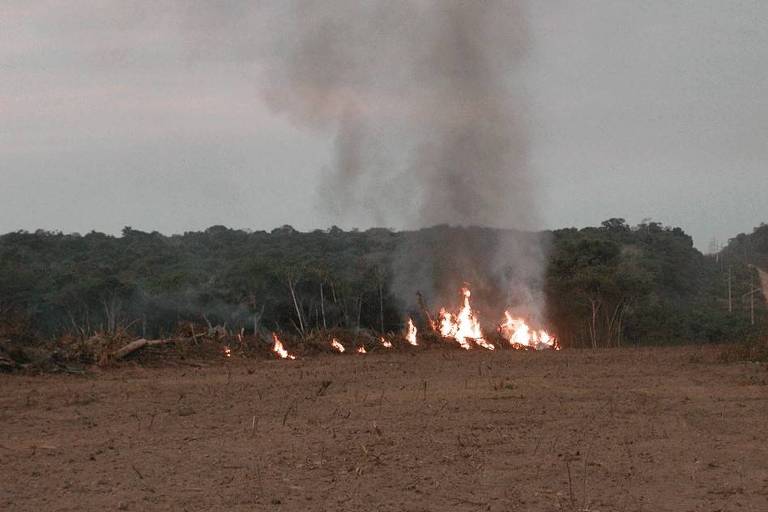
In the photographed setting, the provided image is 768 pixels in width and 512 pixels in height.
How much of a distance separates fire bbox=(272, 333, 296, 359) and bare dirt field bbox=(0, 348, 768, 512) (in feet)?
21.4

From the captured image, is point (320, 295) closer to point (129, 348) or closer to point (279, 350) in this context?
point (279, 350)

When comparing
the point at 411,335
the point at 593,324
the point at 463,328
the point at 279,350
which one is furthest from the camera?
the point at 593,324

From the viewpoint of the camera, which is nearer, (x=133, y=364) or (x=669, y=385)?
(x=669, y=385)

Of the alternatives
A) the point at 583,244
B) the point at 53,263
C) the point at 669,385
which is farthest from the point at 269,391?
the point at 53,263

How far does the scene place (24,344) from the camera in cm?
1706

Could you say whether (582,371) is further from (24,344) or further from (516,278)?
(516,278)

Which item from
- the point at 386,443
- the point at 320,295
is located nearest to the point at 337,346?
the point at 386,443

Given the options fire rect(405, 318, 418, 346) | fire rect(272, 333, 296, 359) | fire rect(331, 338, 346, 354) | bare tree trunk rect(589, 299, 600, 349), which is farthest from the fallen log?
bare tree trunk rect(589, 299, 600, 349)

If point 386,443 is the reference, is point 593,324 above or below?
above

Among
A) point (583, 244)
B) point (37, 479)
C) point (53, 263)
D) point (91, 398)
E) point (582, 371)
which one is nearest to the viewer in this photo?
point (37, 479)

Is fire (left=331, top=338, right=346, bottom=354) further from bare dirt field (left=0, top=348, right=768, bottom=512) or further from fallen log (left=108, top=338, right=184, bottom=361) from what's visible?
bare dirt field (left=0, top=348, right=768, bottom=512)

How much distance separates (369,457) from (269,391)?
5596mm

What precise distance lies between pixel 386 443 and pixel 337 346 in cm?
1497

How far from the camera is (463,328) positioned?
1073 inches
